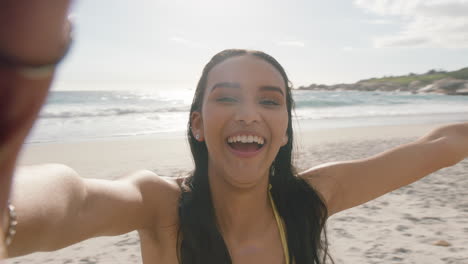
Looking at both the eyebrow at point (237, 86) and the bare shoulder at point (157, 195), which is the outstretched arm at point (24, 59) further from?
the eyebrow at point (237, 86)

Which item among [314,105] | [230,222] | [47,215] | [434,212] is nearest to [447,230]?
[434,212]

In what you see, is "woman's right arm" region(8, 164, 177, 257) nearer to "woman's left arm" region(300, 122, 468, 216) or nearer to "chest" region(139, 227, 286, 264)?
"chest" region(139, 227, 286, 264)

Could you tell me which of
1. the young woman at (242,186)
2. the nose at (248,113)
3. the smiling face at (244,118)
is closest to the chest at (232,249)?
the young woman at (242,186)

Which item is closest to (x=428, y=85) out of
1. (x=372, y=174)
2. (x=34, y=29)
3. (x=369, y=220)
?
(x=369, y=220)

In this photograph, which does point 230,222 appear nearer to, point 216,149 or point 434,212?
point 216,149

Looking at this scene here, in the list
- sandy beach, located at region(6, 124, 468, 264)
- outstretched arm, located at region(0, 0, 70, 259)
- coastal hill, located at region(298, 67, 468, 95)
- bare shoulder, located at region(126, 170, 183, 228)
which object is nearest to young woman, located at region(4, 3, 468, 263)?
bare shoulder, located at region(126, 170, 183, 228)

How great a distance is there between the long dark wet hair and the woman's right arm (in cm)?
21

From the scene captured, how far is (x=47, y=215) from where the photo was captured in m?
1.21

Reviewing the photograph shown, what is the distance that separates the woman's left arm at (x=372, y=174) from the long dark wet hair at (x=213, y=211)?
0.48ft

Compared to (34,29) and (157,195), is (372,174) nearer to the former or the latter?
(157,195)

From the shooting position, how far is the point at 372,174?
263cm

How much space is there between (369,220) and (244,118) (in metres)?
3.54

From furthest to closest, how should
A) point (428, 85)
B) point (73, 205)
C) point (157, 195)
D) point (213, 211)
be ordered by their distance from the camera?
point (428, 85) → point (213, 211) → point (157, 195) → point (73, 205)

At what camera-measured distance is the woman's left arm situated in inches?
104
